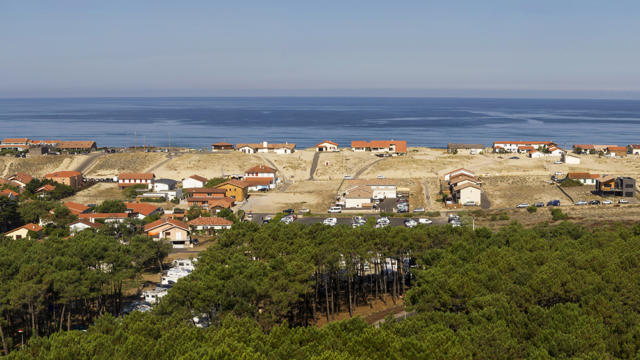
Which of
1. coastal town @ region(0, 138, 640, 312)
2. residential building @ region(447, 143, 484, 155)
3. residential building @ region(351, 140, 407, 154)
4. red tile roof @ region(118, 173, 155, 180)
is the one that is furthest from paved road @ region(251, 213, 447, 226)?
residential building @ region(447, 143, 484, 155)

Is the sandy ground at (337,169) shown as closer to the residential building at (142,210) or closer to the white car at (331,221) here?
the white car at (331,221)

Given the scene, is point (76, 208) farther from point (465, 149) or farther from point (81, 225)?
point (465, 149)

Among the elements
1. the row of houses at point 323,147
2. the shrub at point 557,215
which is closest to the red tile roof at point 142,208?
the row of houses at point 323,147

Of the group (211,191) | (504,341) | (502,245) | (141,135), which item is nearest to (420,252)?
(502,245)

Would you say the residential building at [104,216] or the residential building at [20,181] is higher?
the residential building at [20,181]

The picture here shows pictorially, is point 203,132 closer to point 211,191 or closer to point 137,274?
point 211,191

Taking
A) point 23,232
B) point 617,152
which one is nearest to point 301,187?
point 23,232
